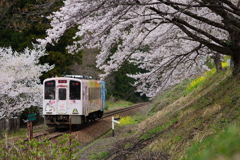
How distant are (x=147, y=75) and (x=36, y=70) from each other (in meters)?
9.41

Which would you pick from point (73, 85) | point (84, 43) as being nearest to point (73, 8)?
point (84, 43)

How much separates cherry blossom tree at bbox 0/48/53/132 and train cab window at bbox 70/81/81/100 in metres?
2.94

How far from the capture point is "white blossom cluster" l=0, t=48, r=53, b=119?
16.6m

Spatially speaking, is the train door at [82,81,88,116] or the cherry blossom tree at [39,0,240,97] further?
Result: the train door at [82,81,88,116]

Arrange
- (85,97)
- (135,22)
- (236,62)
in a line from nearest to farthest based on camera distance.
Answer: (135,22)
(236,62)
(85,97)

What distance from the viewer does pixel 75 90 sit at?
51.8 feet

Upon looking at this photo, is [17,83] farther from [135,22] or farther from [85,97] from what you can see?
[135,22]

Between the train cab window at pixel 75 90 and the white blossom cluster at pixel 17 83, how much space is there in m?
2.94

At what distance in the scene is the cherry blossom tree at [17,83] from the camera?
1656 centimetres

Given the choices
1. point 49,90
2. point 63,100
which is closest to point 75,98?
point 63,100

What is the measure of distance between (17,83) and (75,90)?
4.06m

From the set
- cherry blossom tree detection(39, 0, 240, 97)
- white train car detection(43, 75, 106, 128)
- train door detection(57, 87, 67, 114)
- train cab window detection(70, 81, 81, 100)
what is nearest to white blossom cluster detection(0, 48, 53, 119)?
white train car detection(43, 75, 106, 128)

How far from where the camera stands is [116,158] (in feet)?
25.1

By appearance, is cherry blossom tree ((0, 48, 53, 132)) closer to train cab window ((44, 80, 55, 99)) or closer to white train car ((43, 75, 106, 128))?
train cab window ((44, 80, 55, 99))
